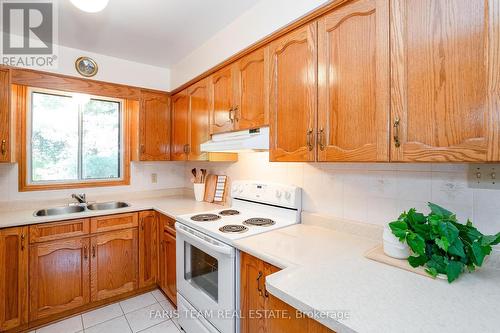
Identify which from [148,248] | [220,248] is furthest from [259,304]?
[148,248]

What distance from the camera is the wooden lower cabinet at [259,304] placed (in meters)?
0.97

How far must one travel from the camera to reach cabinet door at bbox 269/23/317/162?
1336 mm

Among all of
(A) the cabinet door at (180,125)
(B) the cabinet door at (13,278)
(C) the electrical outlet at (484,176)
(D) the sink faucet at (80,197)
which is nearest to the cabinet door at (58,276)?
(B) the cabinet door at (13,278)

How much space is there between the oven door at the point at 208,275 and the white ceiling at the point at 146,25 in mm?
1582

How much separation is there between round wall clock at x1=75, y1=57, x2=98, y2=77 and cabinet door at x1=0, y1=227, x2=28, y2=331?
151 cm

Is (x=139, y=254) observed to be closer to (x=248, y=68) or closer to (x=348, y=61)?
(x=248, y=68)

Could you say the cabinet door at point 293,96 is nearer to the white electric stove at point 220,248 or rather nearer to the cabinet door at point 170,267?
the white electric stove at point 220,248

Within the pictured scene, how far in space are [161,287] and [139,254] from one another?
39 centimetres

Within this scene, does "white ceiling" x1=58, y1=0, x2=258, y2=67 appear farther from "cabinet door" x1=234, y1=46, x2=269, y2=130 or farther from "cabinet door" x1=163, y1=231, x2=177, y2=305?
"cabinet door" x1=163, y1=231, x2=177, y2=305

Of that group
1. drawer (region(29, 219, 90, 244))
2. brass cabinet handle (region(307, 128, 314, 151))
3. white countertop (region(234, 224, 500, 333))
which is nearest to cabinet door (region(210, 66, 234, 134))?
brass cabinet handle (region(307, 128, 314, 151))

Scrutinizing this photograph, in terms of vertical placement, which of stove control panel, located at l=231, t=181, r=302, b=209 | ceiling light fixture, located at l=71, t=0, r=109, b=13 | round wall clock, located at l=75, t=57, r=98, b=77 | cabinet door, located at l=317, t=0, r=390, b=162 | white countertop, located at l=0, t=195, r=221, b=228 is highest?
round wall clock, located at l=75, t=57, r=98, b=77

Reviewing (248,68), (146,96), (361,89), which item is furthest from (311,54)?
(146,96)

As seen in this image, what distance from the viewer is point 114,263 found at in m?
2.24

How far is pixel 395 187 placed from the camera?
133cm
